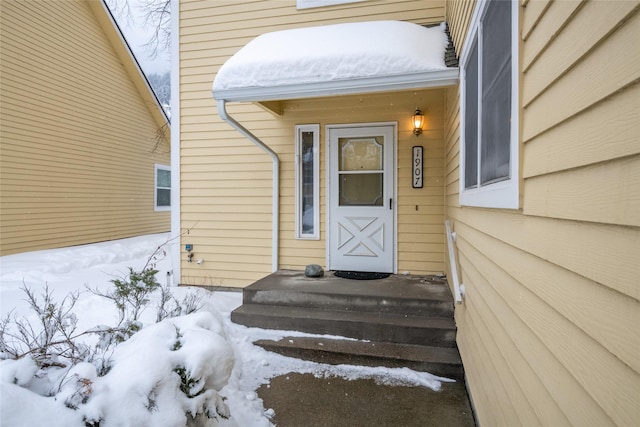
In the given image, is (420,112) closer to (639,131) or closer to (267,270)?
(267,270)

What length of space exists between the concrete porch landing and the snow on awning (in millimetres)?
2231

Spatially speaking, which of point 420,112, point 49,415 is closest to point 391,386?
point 49,415

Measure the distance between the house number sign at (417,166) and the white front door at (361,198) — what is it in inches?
12.1

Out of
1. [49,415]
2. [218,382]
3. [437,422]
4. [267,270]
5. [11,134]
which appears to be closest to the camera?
[49,415]

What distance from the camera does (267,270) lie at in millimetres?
5434

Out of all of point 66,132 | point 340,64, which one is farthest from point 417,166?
point 66,132

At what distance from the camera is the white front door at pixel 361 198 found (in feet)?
16.5

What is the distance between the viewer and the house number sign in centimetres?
484

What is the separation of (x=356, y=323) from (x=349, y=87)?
243 centimetres

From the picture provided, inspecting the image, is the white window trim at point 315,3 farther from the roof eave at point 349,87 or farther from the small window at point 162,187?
the small window at point 162,187

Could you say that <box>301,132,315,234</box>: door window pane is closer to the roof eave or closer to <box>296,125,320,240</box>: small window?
<box>296,125,320,240</box>: small window

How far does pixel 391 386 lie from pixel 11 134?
880 cm

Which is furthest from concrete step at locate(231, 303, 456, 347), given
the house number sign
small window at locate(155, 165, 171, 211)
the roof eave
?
small window at locate(155, 165, 171, 211)

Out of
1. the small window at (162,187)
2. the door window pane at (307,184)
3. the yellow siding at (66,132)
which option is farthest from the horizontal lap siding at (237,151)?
the small window at (162,187)
